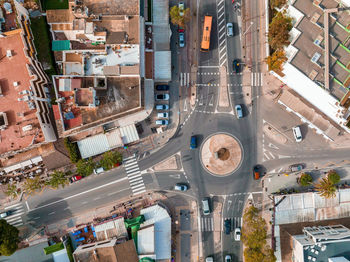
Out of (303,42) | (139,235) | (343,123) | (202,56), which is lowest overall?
(139,235)

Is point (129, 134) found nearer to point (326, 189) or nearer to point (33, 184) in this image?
point (33, 184)

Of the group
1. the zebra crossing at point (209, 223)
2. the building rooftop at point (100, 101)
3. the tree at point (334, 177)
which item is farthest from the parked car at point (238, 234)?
the building rooftop at point (100, 101)

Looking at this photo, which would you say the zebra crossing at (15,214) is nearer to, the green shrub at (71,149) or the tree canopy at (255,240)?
the green shrub at (71,149)

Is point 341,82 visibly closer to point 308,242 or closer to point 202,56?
point 202,56

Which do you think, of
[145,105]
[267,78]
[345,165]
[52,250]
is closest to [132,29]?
[145,105]

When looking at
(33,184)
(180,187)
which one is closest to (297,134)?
(180,187)
